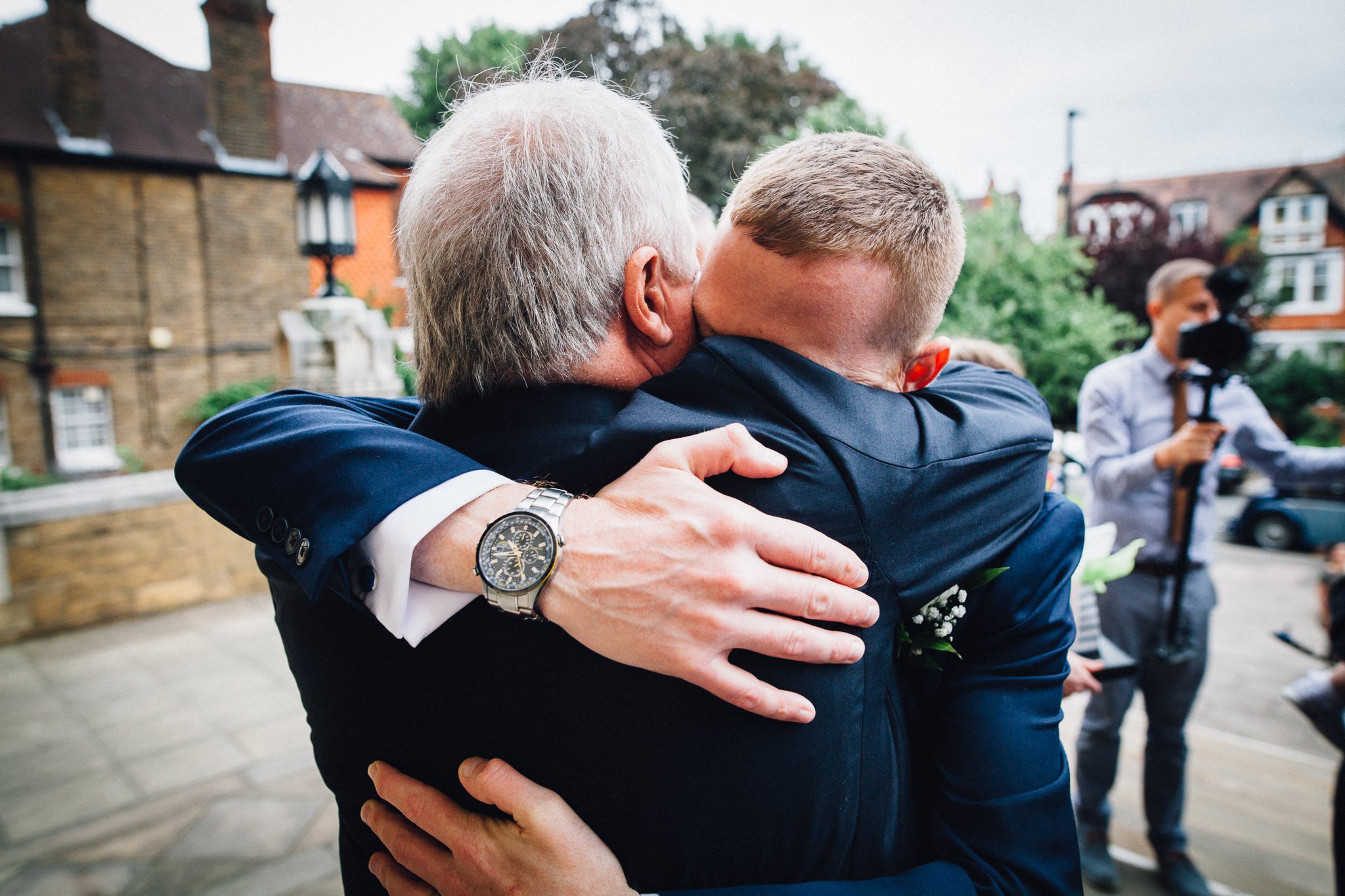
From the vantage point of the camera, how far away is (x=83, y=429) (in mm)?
14609

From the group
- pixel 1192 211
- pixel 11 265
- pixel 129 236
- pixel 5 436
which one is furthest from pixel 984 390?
pixel 1192 211

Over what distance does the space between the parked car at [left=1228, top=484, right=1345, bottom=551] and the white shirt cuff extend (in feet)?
47.2

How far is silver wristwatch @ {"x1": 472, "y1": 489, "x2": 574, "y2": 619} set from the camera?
95 cm

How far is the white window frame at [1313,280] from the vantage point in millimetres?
29281

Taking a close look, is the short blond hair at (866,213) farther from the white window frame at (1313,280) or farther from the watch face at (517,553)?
the white window frame at (1313,280)

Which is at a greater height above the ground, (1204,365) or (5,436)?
(1204,365)

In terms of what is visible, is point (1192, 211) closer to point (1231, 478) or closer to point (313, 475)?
point (1231, 478)

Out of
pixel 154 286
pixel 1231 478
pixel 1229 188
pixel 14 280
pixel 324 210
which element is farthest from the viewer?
pixel 1229 188

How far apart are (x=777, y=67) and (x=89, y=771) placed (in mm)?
16993

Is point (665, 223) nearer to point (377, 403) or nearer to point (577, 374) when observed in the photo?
point (577, 374)

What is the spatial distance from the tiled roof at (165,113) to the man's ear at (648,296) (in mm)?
13181

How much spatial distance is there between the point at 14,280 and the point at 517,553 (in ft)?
58.9

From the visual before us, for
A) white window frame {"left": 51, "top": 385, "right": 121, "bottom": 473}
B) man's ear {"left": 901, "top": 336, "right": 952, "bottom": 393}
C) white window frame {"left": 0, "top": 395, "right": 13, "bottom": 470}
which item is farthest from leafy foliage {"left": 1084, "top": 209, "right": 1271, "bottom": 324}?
white window frame {"left": 0, "top": 395, "right": 13, "bottom": 470}

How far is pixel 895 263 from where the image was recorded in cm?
103
